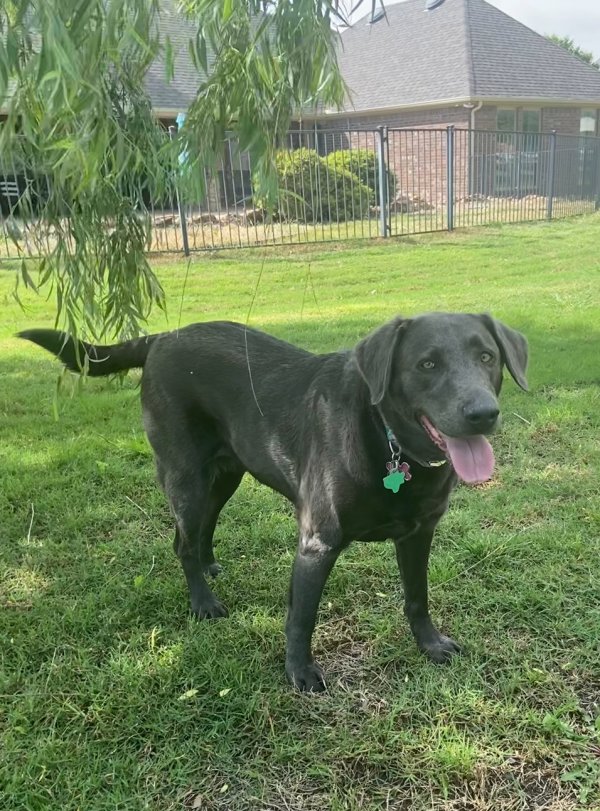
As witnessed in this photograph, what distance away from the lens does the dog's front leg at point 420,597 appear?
2.74 meters

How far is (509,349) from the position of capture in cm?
251

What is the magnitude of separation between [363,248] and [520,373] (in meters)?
10.9

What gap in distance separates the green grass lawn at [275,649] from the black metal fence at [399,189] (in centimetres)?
424

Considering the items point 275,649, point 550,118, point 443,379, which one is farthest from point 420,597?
point 550,118

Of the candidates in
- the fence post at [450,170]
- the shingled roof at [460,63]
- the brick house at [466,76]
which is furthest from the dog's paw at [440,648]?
the shingled roof at [460,63]

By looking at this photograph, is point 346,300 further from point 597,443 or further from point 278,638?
point 278,638

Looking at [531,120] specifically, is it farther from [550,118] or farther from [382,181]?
[382,181]

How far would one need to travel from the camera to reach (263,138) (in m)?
2.21

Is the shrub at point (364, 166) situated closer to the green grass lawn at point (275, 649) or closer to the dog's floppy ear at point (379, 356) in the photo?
the green grass lawn at point (275, 649)

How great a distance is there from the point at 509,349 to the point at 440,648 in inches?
48.3

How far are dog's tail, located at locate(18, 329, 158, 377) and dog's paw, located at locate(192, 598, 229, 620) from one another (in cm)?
115

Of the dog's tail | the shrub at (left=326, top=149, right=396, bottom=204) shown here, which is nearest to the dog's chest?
the dog's tail

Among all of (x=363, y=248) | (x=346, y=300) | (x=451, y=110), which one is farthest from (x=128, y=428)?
(x=451, y=110)

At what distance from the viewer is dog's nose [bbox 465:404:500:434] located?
2125 millimetres
